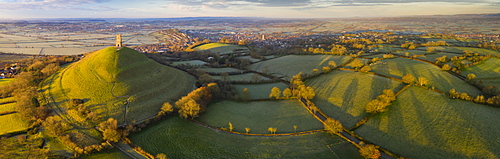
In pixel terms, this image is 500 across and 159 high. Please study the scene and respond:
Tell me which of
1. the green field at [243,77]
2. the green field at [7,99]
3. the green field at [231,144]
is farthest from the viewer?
the green field at [243,77]

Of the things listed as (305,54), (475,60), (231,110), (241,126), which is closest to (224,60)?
(305,54)

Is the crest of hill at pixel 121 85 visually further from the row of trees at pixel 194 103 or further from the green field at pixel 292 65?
the green field at pixel 292 65

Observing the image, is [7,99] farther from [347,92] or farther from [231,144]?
[347,92]

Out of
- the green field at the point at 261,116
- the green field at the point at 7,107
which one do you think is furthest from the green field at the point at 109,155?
the green field at the point at 7,107

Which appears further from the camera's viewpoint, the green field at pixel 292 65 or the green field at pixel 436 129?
the green field at pixel 292 65

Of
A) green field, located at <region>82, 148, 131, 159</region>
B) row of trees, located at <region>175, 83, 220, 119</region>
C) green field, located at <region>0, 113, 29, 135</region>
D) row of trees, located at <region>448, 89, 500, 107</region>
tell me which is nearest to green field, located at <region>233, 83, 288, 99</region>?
row of trees, located at <region>175, 83, 220, 119</region>

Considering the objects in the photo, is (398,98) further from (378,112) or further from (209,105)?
(209,105)

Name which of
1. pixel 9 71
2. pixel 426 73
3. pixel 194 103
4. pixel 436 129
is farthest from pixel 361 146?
pixel 9 71
